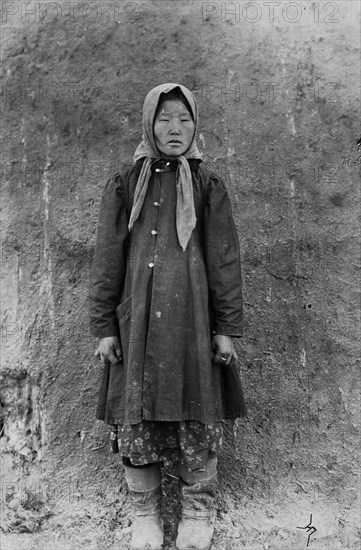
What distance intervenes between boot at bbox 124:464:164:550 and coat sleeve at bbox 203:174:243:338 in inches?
28.7

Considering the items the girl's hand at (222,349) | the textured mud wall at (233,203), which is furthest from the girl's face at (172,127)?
the girl's hand at (222,349)

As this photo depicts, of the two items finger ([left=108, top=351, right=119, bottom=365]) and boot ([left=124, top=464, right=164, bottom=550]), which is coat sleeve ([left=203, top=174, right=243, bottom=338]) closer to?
finger ([left=108, top=351, right=119, bottom=365])

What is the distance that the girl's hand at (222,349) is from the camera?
3113 mm

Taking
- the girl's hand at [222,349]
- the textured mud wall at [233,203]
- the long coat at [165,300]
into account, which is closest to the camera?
the long coat at [165,300]

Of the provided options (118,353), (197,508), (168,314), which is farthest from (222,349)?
(197,508)

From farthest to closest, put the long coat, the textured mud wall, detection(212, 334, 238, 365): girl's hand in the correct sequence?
1. the textured mud wall
2. detection(212, 334, 238, 365): girl's hand
3. the long coat

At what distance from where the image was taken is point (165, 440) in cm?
314

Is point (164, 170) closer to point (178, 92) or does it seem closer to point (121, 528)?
point (178, 92)

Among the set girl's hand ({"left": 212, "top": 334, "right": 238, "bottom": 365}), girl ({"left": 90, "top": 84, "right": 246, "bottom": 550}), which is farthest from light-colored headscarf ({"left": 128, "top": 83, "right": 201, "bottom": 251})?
girl's hand ({"left": 212, "top": 334, "right": 238, "bottom": 365})

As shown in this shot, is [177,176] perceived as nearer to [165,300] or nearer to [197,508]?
[165,300]

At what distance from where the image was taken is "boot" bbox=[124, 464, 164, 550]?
3188 mm

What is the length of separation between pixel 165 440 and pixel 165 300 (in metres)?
0.62

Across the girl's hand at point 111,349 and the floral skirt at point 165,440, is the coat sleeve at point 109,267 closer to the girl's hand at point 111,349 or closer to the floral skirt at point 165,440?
the girl's hand at point 111,349

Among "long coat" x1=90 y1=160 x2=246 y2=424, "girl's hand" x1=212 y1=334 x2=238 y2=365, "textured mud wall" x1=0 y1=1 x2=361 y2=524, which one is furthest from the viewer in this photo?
"textured mud wall" x1=0 y1=1 x2=361 y2=524
